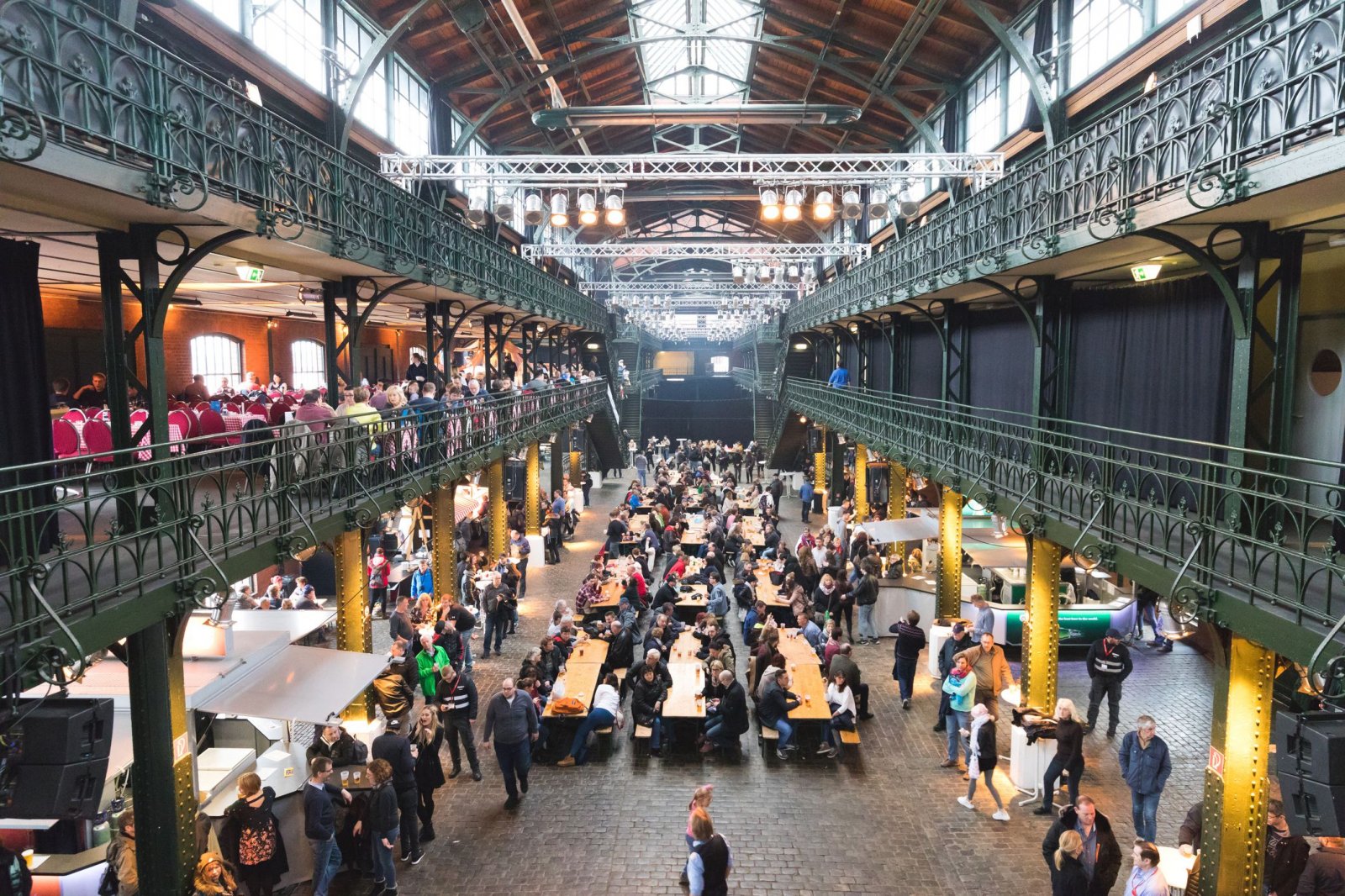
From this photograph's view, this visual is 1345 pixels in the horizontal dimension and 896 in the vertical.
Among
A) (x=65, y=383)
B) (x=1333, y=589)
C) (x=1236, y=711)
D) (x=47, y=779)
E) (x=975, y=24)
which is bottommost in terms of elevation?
(x=1236, y=711)

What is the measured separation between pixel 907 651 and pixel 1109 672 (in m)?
2.72

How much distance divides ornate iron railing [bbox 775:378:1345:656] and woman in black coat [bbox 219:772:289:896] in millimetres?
8215

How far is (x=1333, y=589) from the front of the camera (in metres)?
6.34

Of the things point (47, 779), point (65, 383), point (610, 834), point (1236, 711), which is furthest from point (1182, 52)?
point (65, 383)

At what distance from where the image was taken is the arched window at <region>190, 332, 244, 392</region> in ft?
61.6

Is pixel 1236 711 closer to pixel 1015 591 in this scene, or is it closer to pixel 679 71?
pixel 1015 591

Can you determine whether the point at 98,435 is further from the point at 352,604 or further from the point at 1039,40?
the point at 1039,40

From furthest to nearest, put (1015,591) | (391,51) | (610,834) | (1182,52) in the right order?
(391,51) → (1015,591) → (1182,52) → (610,834)

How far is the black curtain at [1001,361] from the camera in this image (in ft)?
50.5

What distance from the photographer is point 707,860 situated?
7223 millimetres

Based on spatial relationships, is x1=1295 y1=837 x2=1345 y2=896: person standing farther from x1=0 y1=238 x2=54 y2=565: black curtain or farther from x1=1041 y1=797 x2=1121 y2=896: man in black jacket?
x1=0 y1=238 x2=54 y2=565: black curtain

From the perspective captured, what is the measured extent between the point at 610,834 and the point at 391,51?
16.7m

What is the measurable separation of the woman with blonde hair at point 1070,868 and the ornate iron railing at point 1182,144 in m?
5.18

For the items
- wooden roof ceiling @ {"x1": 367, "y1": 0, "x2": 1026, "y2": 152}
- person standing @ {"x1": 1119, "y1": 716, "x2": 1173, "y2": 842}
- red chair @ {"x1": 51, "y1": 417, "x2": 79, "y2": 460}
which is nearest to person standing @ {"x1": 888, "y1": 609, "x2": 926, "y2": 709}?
person standing @ {"x1": 1119, "y1": 716, "x2": 1173, "y2": 842}
